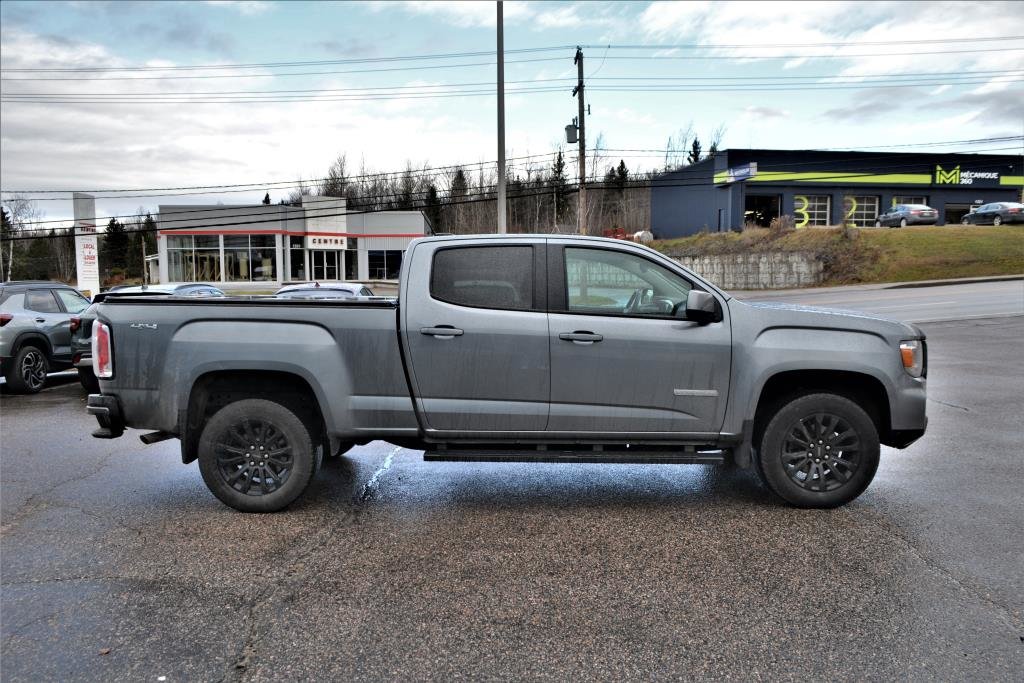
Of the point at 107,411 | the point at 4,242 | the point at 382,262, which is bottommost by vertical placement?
the point at 107,411

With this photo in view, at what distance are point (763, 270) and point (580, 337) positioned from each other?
3591cm

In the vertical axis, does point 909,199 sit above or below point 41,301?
above

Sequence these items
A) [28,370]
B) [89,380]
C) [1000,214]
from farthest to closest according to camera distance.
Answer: [1000,214], [28,370], [89,380]

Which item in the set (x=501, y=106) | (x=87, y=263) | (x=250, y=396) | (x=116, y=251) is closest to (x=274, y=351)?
(x=250, y=396)

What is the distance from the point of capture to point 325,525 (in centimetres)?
483

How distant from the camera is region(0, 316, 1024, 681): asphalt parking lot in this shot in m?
3.10

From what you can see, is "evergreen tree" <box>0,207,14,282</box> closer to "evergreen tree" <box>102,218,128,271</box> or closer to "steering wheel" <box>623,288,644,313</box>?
"evergreen tree" <box>102,218,128,271</box>

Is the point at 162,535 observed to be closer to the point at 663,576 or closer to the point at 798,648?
the point at 663,576

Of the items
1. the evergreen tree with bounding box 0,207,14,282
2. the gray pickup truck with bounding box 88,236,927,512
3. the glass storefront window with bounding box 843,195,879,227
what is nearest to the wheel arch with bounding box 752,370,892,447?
the gray pickup truck with bounding box 88,236,927,512

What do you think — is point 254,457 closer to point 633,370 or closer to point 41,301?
point 633,370

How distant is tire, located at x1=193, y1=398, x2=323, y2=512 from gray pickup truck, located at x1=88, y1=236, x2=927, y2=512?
12mm

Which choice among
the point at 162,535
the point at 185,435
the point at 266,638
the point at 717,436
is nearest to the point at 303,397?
the point at 185,435

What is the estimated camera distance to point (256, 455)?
5055mm

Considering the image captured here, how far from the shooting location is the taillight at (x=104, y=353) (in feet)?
16.3
